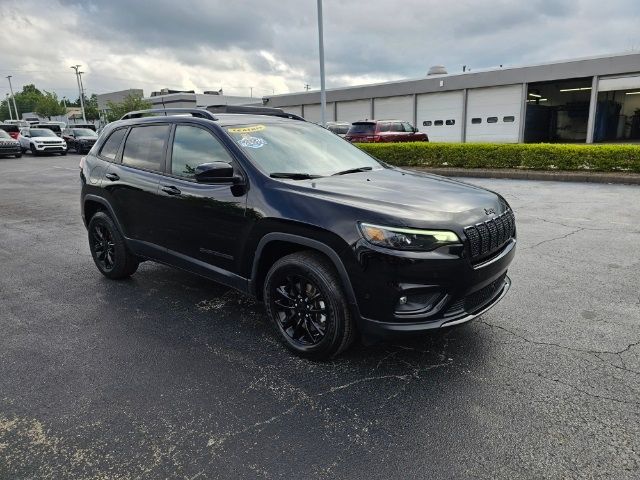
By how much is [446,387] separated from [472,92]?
94.0 ft

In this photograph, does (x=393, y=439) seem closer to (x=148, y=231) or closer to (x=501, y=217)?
(x=501, y=217)

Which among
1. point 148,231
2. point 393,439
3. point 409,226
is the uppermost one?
point 409,226

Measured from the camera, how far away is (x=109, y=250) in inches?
204

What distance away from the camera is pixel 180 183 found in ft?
13.4

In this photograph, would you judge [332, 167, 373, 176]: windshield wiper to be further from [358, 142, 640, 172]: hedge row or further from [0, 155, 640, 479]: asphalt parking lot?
[358, 142, 640, 172]: hedge row

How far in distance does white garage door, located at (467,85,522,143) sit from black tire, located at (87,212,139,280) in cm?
2670

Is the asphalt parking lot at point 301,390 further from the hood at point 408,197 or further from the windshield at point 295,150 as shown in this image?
the windshield at point 295,150

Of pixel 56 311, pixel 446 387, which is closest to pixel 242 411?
pixel 446 387

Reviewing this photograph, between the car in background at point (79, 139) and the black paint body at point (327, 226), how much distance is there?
85.8ft

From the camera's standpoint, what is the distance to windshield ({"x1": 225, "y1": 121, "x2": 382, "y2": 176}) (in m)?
3.74

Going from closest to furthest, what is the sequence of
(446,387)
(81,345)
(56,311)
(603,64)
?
(446,387), (81,345), (56,311), (603,64)

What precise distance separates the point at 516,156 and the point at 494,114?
15900mm

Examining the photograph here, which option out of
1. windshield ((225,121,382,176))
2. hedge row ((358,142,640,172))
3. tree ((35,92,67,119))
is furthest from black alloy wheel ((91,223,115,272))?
tree ((35,92,67,119))

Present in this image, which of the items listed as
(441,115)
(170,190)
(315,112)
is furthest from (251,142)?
(315,112)
